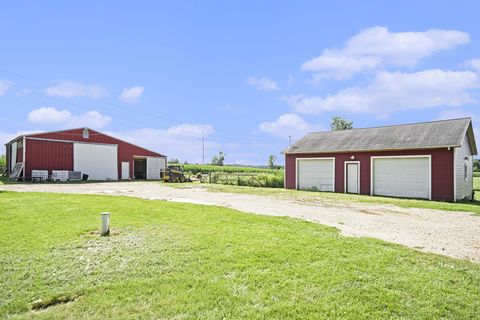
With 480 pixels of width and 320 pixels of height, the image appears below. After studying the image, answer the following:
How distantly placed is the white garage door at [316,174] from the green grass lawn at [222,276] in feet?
46.9

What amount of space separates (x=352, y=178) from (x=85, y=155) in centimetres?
2300

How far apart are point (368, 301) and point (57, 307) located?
3.36 meters

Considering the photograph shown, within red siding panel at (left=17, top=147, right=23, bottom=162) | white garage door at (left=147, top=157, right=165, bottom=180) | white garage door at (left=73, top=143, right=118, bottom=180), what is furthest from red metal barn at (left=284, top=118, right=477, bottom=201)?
red siding panel at (left=17, top=147, right=23, bottom=162)

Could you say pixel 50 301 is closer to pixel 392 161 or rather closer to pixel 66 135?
pixel 392 161

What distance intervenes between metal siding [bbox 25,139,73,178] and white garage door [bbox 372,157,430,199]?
24599 mm

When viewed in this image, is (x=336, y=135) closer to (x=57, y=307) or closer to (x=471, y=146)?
(x=471, y=146)

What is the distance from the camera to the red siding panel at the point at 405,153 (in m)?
15.7

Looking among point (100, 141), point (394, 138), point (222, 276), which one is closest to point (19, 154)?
point (100, 141)

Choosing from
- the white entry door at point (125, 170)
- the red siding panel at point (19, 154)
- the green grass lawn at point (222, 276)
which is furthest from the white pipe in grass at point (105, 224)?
the white entry door at point (125, 170)

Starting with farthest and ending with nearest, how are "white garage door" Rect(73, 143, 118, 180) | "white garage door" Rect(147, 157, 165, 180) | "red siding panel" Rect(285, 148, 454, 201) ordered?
"white garage door" Rect(147, 157, 165, 180) < "white garage door" Rect(73, 143, 118, 180) < "red siding panel" Rect(285, 148, 454, 201)

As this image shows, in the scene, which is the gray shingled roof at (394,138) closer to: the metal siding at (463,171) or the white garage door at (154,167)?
the metal siding at (463,171)

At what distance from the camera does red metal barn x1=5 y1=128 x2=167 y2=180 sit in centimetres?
2655

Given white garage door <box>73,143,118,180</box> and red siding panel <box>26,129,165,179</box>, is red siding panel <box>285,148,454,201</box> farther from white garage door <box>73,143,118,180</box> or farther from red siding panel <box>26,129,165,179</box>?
white garage door <box>73,143,118,180</box>

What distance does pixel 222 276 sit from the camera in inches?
164
